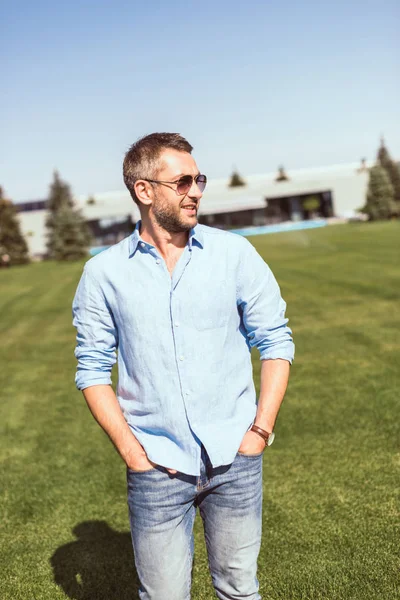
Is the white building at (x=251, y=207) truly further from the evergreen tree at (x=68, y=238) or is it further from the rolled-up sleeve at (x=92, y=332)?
the rolled-up sleeve at (x=92, y=332)

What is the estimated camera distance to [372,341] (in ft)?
34.7

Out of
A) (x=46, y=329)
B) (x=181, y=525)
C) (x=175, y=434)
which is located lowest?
(x=46, y=329)

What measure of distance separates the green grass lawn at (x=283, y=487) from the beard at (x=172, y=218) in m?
2.31

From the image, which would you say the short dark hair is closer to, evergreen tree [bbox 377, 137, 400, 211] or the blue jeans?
the blue jeans

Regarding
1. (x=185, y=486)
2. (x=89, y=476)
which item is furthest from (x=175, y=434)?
(x=89, y=476)

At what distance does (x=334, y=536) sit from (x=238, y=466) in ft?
7.19

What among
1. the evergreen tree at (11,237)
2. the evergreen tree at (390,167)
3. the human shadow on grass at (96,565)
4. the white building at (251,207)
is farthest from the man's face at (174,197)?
the evergreen tree at (390,167)

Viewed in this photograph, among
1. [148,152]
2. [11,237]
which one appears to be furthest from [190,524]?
[11,237]

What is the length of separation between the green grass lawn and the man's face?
2.33 m

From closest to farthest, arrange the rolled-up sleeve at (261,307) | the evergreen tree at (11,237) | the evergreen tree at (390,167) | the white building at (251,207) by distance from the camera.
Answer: the rolled-up sleeve at (261,307) → the evergreen tree at (11,237) → the white building at (251,207) → the evergreen tree at (390,167)

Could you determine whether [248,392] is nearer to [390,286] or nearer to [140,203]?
[140,203]

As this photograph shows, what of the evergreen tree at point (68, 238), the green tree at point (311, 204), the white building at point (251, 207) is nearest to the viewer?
the evergreen tree at point (68, 238)

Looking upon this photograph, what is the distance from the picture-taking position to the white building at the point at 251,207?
236 ft

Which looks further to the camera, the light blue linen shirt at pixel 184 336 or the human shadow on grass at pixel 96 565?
the human shadow on grass at pixel 96 565
